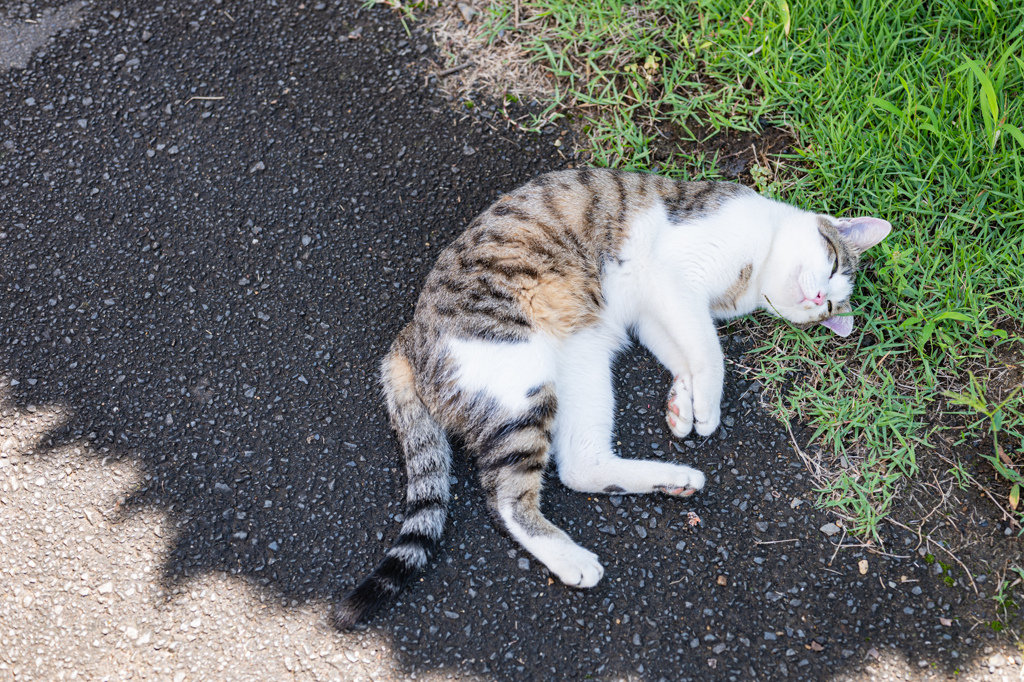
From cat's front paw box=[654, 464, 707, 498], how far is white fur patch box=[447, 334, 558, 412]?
2.06ft

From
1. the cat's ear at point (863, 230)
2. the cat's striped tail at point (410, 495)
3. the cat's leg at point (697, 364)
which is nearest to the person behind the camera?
the cat's striped tail at point (410, 495)

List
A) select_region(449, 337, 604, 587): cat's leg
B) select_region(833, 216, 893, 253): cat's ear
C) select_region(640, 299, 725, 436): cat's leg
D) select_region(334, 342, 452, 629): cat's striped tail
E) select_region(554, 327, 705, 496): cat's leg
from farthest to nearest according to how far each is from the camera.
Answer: select_region(833, 216, 893, 253): cat's ear → select_region(640, 299, 725, 436): cat's leg → select_region(554, 327, 705, 496): cat's leg → select_region(449, 337, 604, 587): cat's leg → select_region(334, 342, 452, 629): cat's striped tail

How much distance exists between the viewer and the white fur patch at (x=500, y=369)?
247 centimetres

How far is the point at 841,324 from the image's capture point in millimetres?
2799

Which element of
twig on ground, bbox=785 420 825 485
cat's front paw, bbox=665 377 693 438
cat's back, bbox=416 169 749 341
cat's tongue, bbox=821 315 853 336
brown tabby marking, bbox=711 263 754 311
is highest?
cat's back, bbox=416 169 749 341

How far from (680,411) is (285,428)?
1.69 m

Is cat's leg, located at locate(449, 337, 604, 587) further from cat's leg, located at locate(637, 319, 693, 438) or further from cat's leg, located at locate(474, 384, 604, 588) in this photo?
cat's leg, located at locate(637, 319, 693, 438)

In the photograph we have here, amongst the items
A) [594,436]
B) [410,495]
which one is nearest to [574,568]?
[594,436]

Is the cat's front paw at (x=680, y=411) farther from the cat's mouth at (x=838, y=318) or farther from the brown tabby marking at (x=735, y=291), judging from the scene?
the cat's mouth at (x=838, y=318)

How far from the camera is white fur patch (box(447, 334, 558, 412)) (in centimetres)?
247

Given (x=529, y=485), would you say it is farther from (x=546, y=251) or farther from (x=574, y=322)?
(x=546, y=251)

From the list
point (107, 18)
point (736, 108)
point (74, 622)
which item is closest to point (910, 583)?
point (736, 108)

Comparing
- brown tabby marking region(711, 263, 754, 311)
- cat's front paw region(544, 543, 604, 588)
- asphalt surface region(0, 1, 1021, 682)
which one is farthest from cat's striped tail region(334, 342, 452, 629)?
brown tabby marking region(711, 263, 754, 311)

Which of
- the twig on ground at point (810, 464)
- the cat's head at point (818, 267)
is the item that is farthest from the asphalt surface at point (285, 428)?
the cat's head at point (818, 267)
